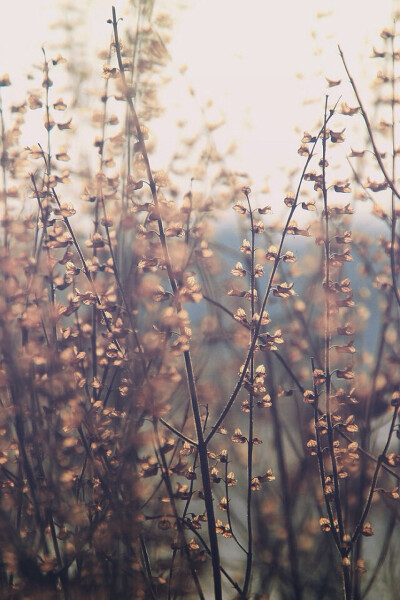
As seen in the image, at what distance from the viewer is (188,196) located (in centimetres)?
176

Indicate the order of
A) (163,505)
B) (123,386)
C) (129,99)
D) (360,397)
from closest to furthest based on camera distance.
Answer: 1. (129,99)
2. (123,386)
3. (163,505)
4. (360,397)

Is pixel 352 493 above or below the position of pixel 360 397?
below

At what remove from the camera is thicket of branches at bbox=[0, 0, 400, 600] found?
1504 millimetres

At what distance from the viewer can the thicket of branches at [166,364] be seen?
59.2 inches

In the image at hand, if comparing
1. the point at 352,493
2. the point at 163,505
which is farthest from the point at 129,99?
the point at 352,493

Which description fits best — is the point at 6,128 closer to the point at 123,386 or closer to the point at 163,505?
the point at 123,386

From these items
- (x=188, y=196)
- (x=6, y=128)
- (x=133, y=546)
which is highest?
(x=6, y=128)

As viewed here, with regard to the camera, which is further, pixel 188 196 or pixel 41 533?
pixel 188 196

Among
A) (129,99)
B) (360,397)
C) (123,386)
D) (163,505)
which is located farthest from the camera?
(360,397)

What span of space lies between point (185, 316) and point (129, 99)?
0.51m

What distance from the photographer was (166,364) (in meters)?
1.78

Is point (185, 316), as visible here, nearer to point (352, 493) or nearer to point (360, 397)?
point (360, 397)

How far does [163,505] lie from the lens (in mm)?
1740

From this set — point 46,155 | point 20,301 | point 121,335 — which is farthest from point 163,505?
point 46,155
